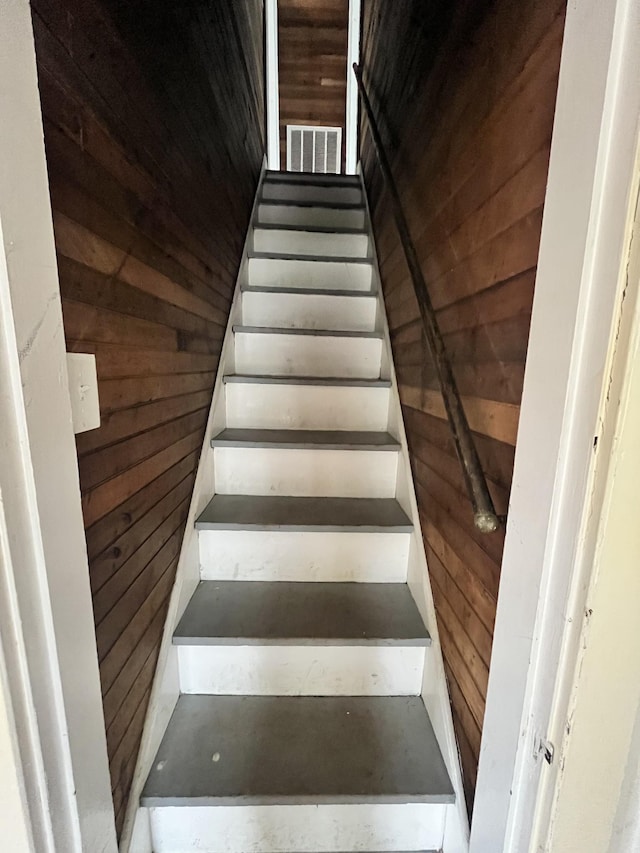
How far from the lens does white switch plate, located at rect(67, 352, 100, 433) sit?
0.64 metres

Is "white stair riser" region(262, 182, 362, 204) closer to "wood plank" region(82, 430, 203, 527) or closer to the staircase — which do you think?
the staircase

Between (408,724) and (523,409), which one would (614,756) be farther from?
(408,724)

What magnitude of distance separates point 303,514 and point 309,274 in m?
1.39

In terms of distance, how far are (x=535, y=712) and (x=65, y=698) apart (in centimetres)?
66

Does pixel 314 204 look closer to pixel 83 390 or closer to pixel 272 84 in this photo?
pixel 272 84

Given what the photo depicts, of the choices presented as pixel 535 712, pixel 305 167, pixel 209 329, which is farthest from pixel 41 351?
pixel 305 167

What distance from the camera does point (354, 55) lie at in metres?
3.71

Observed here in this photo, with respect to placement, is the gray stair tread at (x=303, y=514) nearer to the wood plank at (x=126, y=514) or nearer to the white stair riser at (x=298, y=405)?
the wood plank at (x=126, y=514)

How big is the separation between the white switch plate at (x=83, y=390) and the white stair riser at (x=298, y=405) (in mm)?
1074

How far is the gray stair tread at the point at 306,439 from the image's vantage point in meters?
1.57

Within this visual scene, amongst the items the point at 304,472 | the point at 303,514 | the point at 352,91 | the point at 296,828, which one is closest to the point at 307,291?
the point at 304,472

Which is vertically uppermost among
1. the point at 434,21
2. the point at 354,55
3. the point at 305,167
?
the point at 354,55

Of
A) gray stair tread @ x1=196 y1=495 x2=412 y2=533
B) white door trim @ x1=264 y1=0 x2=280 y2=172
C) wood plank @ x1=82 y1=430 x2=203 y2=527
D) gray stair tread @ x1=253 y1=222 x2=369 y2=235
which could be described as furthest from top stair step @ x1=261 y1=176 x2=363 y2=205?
wood plank @ x1=82 y1=430 x2=203 y2=527

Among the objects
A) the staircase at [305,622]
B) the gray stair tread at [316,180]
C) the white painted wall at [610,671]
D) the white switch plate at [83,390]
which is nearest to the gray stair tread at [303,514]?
the staircase at [305,622]
